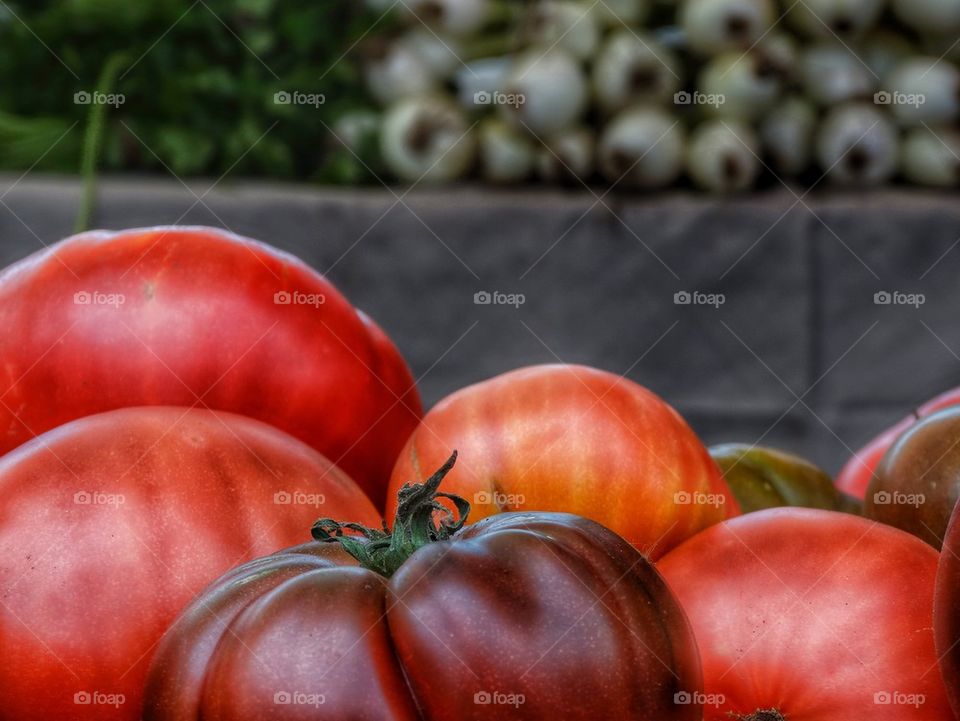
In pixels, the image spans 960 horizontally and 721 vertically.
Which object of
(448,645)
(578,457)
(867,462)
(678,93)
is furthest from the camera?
(678,93)

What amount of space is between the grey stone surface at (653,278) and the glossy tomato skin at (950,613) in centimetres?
156

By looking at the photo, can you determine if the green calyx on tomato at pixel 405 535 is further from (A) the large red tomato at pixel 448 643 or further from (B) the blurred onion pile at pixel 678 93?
(B) the blurred onion pile at pixel 678 93

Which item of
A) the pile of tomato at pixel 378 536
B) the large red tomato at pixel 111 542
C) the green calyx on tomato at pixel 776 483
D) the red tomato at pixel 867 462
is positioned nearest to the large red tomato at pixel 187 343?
the pile of tomato at pixel 378 536

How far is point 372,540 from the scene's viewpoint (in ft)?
1.52

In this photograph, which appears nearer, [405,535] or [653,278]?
[405,535]

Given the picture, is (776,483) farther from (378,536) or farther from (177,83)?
(177,83)

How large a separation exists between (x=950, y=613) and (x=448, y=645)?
22 centimetres

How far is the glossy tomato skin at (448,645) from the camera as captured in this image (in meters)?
0.40

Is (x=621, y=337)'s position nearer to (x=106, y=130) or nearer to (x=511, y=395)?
(x=106, y=130)

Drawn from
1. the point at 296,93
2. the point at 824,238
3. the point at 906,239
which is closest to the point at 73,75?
the point at 296,93

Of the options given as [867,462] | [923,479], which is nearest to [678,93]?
[867,462]

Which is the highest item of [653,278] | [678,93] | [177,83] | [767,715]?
[177,83]

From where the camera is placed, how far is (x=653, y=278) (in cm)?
207

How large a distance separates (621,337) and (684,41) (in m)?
0.56
